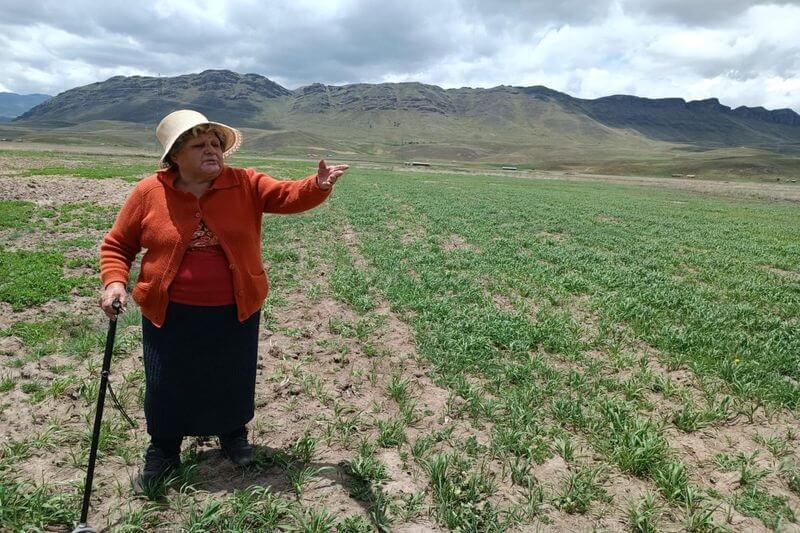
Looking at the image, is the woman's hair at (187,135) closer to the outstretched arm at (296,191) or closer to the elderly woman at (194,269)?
the elderly woman at (194,269)

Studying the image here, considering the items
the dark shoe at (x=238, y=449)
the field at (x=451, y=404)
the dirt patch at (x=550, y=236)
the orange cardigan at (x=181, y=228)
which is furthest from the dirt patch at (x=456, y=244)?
the orange cardigan at (x=181, y=228)

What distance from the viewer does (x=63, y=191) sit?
72.7 feet

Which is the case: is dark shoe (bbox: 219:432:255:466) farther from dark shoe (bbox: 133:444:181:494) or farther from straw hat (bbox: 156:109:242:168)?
straw hat (bbox: 156:109:242:168)

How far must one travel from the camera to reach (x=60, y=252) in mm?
11039

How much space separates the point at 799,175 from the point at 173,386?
421 ft

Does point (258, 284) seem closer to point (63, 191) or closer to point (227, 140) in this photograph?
point (227, 140)

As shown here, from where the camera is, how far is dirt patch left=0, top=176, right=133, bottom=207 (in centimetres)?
1864

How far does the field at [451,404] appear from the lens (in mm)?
3627

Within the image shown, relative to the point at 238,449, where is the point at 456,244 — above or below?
above

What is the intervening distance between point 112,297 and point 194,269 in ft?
1.95

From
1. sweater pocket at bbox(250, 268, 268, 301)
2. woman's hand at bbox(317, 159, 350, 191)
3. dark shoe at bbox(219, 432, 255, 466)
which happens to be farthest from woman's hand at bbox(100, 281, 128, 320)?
woman's hand at bbox(317, 159, 350, 191)

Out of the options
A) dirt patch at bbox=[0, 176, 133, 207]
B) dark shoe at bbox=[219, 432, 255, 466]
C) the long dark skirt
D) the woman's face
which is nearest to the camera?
the woman's face

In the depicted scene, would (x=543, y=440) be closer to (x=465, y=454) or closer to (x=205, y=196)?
(x=465, y=454)

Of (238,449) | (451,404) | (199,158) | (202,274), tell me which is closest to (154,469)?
(238,449)
